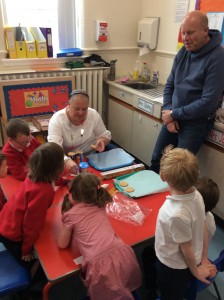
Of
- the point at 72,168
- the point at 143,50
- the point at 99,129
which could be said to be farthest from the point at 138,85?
the point at 72,168

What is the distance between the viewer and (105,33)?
10.3 ft

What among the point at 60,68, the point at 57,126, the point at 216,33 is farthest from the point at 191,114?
the point at 60,68

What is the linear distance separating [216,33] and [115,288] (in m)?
1.72

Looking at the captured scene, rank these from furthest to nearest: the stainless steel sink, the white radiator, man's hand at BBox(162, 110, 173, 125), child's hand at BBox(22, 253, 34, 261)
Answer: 1. the stainless steel sink
2. the white radiator
3. man's hand at BBox(162, 110, 173, 125)
4. child's hand at BBox(22, 253, 34, 261)

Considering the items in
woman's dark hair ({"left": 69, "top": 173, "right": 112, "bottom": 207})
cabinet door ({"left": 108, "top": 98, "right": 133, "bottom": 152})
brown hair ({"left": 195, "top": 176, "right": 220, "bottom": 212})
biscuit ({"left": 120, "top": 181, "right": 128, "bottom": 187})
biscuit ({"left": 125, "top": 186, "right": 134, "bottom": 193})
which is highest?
woman's dark hair ({"left": 69, "top": 173, "right": 112, "bottom": 207})

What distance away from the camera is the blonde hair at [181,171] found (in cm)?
98

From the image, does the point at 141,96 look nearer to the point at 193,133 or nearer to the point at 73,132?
the point at 193,133

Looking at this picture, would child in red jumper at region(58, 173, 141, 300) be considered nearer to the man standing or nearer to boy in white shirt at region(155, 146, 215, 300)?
boy in white shirt at region(155, 146, 215, 300)

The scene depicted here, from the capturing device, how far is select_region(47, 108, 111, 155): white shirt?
1871mm

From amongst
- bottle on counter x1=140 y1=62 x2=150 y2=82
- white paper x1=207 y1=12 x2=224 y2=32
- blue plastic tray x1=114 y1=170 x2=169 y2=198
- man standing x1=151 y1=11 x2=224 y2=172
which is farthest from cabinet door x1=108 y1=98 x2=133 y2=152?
blue plastic tray x1=114 y1=170 x2=169 y2=198

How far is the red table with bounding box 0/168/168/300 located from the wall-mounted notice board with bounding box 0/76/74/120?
145 cm

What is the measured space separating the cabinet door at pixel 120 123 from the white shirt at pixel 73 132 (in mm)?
1027

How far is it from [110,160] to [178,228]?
2.79 ft

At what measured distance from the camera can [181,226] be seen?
38.5 inches
